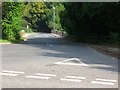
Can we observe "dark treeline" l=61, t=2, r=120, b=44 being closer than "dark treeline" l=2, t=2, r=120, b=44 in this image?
Yes

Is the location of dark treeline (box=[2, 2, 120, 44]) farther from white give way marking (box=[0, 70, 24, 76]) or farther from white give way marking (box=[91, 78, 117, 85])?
white give way marking (box=[91, 78, 117, 85])

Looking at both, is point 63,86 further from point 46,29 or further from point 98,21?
point 46,29

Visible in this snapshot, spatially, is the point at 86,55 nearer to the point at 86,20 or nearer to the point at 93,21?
the point at 93,21

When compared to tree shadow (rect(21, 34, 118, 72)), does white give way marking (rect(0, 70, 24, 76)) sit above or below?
above

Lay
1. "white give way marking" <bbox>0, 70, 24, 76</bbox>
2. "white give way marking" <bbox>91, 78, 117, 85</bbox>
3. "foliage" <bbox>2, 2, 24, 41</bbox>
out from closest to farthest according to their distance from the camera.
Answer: "white give way marking" <bbox>91, 78, 117, 85</bbox> → "white give way marking" <bbox>0, 70, 24, 76</bbox> → "foliage" <bbox>2, 2, 24, 41</bbox>

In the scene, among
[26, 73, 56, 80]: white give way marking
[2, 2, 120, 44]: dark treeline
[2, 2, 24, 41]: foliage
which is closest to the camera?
[26, 73, 56, 80]: white give way marking

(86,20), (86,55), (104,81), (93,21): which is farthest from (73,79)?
(86,20)

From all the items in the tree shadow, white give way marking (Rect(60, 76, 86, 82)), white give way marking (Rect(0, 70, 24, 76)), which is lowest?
the tree shadow

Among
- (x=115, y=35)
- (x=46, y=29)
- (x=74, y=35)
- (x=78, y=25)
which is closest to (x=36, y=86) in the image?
(x=115, y=35)

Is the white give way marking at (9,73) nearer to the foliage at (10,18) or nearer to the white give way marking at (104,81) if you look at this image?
the white give way marking at (104,81)

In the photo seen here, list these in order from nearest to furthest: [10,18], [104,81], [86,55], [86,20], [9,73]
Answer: [104,81]
[9,73]
[86,55]
[10,18]
[86,20]

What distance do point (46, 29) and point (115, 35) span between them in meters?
104

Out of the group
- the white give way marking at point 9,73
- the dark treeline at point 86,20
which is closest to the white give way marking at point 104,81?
the white give way marking at point 9,73

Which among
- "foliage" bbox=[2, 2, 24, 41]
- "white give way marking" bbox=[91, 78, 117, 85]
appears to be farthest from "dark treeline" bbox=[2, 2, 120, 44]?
"white give way marking" bbox=[91, 78, 117, 85]
